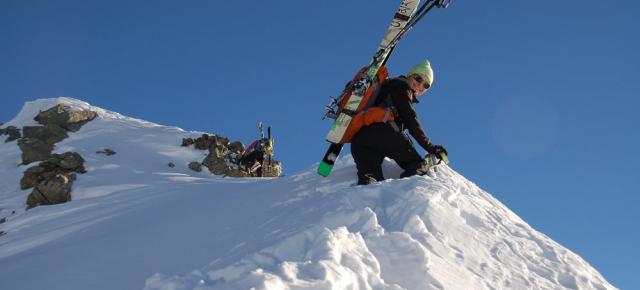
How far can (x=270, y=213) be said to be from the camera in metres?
5.16

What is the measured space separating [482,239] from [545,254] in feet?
2.25

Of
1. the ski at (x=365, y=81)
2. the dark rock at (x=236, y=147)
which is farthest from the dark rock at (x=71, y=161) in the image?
the ski at (x=365, y=81)

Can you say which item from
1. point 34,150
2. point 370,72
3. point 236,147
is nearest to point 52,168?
point 34,150

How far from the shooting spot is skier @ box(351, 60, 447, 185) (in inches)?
230

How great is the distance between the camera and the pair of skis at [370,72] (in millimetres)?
6238

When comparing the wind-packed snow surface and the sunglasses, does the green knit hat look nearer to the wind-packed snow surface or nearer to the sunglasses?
the sunglasses

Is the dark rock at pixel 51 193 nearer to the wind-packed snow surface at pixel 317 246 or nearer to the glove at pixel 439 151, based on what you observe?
the wind-packed snow surface at pixel 317 246

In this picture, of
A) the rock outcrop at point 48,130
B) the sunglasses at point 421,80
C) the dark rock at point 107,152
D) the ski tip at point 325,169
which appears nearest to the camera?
the sunglasses at point 421,80

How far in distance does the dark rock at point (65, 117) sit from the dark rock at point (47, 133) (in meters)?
0.63

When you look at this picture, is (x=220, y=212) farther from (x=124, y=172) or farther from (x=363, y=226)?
(x=124, y=172)

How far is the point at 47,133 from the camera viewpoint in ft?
69.2

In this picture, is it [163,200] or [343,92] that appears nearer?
[343,92]

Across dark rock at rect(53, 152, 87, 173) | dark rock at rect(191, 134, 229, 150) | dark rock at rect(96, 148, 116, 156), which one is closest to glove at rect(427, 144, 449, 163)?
dark rock at rect(53, 152, 87, 173)

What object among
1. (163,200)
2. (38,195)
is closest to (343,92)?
(163,200)
